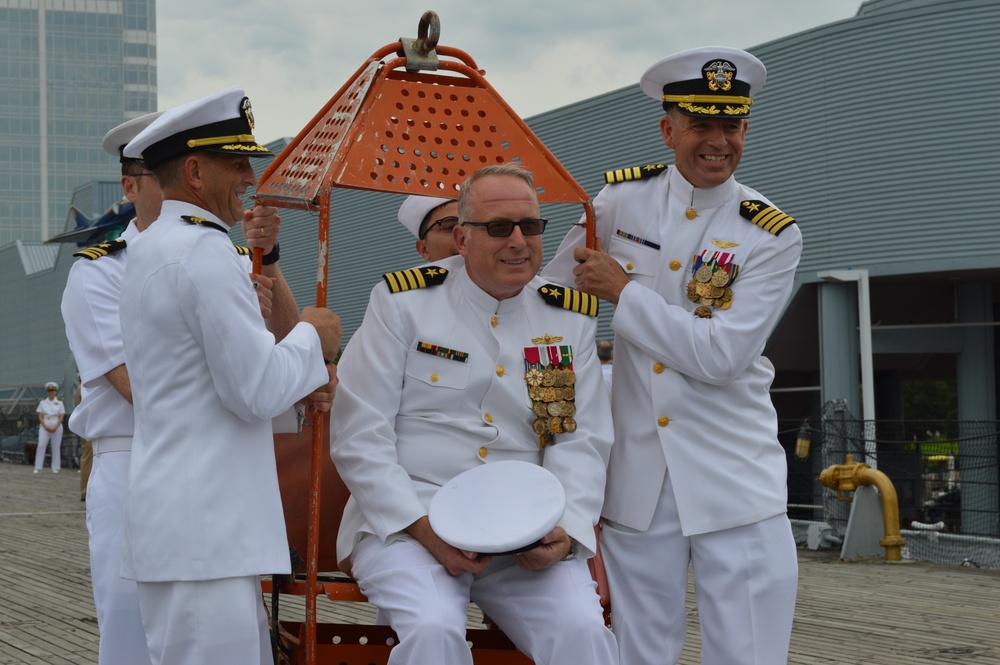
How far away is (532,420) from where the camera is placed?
151 inches

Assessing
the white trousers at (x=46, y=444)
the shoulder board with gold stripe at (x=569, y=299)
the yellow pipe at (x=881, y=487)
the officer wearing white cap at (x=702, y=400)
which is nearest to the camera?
the officer wearing white cap at (x=702, y=400)

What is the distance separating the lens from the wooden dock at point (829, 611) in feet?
23.7

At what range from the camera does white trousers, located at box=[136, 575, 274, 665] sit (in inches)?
114

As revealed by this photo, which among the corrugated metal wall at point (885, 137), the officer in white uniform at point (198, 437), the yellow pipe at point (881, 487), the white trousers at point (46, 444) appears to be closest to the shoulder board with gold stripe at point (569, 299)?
the officer in white uniform at point (198, 437)

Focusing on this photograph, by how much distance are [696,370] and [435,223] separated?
1.86 meters

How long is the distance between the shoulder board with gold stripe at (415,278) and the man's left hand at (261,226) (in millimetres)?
399

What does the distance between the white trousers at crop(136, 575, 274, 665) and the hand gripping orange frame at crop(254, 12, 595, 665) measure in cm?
84

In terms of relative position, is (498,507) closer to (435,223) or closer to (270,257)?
(270,257)

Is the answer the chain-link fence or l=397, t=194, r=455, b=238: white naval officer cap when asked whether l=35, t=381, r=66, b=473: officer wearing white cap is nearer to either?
the chain-link fence

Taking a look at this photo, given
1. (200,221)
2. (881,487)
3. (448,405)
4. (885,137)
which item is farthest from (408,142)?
(885,137)

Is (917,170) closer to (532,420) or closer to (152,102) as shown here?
(532,420)

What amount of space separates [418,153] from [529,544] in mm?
1401

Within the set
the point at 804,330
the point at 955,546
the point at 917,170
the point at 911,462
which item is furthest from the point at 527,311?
the point at 804,330

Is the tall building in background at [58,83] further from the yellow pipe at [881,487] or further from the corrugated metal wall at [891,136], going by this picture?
the yellow pipe at [881,487]
